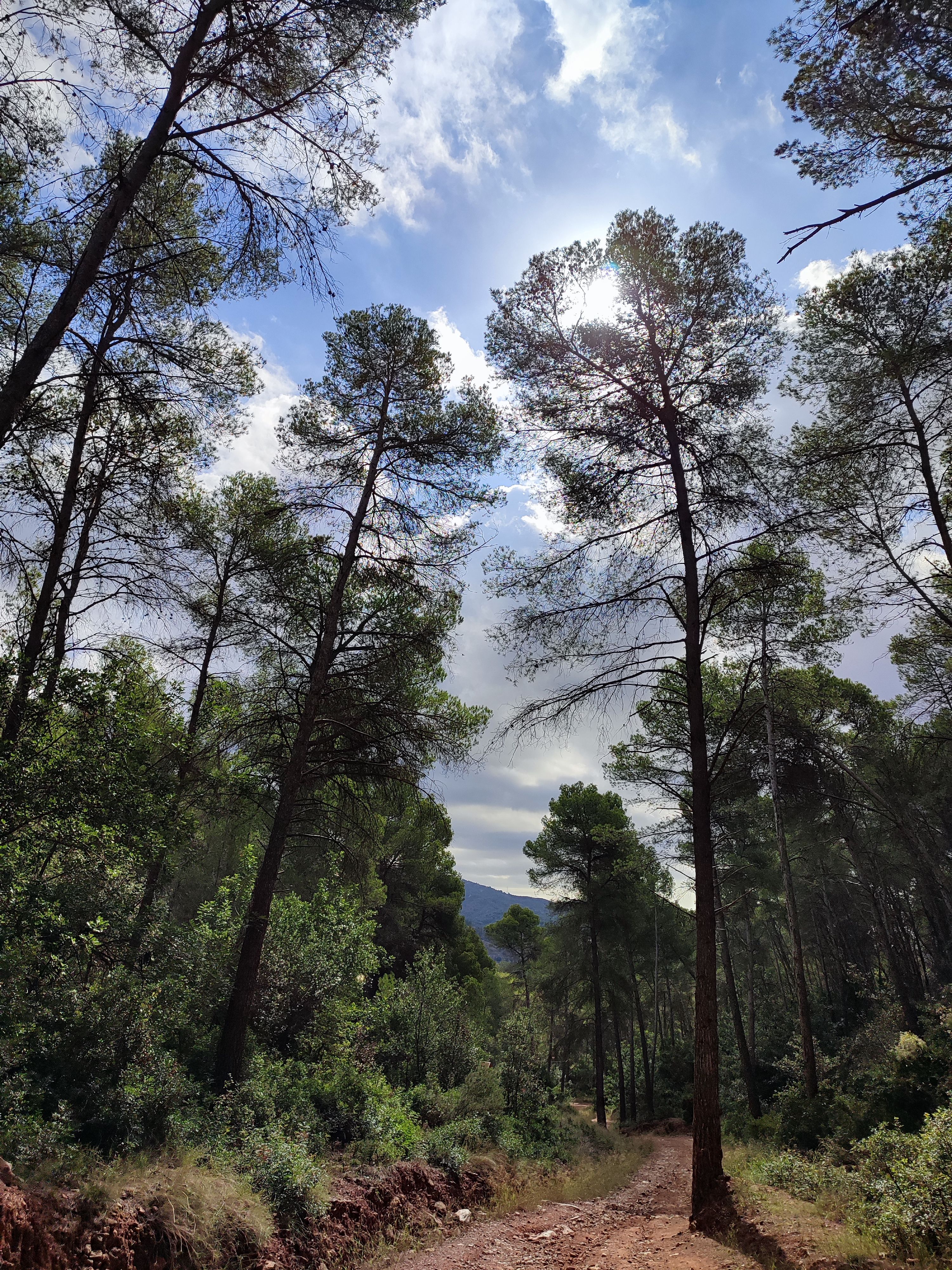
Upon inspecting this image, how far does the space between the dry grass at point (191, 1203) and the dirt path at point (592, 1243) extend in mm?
1980

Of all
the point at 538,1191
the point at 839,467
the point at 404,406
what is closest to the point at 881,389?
the point at 839,467

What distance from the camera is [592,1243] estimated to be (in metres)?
6.61

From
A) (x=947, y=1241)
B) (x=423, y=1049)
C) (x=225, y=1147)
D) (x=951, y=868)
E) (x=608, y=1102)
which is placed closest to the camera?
(x=947, y=1241)

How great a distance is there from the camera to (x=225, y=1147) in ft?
20.1

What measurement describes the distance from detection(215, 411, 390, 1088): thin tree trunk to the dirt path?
3.10 metres

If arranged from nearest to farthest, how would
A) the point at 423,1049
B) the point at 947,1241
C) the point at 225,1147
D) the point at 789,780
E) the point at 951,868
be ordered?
the point at 947,1241, the point at 225,1147, the point at 423,1049, the point at 789,780, the point at 951,868

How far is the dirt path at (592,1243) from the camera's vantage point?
5301 mm

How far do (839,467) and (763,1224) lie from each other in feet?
32.9

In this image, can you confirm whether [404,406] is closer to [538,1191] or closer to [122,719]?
[122,719]

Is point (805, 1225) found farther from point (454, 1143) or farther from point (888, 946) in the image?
point (888, 946)

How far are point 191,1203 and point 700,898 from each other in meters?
5.56

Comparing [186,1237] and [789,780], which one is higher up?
[789,780]

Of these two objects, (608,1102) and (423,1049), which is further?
(608,1102)

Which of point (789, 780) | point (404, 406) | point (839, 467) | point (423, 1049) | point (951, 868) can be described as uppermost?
point (404, 406)
